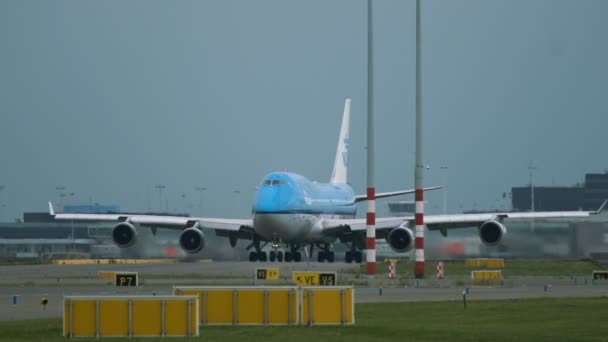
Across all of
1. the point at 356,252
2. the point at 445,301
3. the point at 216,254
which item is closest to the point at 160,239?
the point at 216,254

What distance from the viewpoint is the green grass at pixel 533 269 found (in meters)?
75.5

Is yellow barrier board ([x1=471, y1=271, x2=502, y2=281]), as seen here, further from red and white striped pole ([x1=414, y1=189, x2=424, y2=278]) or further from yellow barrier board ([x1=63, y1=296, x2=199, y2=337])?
yellow barrier board ([x1=63, y1=296, x2=199, y2=337])

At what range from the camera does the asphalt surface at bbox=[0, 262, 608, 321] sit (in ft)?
159

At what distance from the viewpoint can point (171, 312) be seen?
3250 centimetres

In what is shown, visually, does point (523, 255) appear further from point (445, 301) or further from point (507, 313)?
point (507, 313)

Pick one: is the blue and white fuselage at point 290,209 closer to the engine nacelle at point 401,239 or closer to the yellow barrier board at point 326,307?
the engine nacelle at point 401,239

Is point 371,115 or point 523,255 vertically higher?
point 371,115

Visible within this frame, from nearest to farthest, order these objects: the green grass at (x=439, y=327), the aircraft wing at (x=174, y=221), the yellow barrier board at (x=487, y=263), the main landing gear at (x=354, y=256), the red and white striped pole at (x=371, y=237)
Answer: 1. the green grass at (x=439, y=327)
2. the red and white striped pole at (x=371, y=237)
3. the yellow barrier board at (x=487, y=263)
4. the aircraft wing at (x=174, y=221)
5. the main landing gear at (x=354, y=256)

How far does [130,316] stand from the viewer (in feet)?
107

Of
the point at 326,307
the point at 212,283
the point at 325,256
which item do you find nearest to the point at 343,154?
the point at 325,256

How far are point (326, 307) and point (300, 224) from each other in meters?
54.0

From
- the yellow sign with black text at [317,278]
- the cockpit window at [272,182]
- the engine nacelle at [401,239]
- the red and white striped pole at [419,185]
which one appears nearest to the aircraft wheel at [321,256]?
the cockpit window at [272,182]

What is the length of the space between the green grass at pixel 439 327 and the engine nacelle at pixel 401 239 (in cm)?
4222

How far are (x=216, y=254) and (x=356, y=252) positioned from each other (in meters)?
9.84
